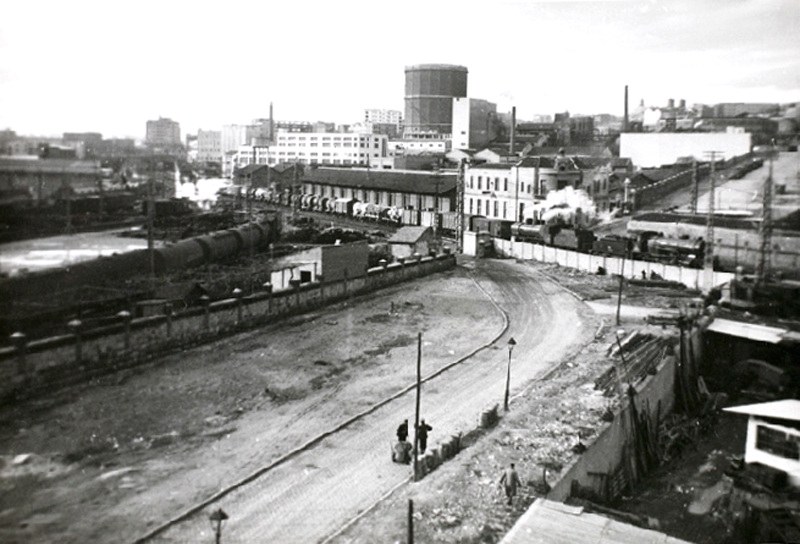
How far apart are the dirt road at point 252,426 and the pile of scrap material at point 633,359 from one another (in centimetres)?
161

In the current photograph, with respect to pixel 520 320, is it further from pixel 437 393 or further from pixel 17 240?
pixel 17 240

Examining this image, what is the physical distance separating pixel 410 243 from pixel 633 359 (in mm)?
17527

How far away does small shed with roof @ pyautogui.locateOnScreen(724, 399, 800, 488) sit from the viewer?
13959 mm

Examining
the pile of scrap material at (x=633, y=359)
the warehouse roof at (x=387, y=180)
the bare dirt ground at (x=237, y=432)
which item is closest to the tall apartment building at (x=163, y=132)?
the bare dirt ground at (x=237, y=432)

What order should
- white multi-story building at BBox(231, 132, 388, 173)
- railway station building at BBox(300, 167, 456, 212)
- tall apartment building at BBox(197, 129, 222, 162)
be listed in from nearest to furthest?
tall apartment building at BBox(197, 129, 222, 162) → railway station building at BBox(300, 167, 456, 212) → white multi-story building at BBox(231, 132, 388, 173)

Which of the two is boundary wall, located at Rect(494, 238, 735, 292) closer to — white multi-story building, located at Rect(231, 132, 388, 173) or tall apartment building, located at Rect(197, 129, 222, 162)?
tall apartment building, located at Rect(197, 129, 222, 162)

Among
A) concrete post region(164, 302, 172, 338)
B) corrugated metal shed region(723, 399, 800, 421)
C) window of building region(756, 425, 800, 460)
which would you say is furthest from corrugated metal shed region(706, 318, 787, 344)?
concrete post region(164, 302, 172, 338)

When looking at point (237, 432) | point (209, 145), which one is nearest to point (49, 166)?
point (237, 432)

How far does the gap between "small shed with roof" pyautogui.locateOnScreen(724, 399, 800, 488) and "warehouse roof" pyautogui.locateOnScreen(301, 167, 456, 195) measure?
32084 millimetres

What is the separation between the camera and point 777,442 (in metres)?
14.2

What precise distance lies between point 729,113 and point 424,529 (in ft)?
146

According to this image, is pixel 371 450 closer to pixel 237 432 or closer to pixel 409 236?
pixel 237 432

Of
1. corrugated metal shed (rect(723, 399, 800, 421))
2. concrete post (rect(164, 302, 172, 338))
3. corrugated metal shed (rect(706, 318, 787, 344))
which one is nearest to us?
corrugated metal shed (rect(723, 399, 800, 421))

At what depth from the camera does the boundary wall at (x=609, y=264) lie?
28.0 meters
